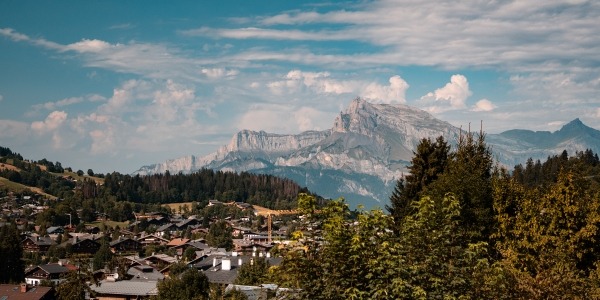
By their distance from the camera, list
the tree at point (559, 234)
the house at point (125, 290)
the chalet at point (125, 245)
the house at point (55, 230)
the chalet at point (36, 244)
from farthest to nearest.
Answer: the house at point (55, 230), the chalet at point (125, 245), the chalet at point (36, 244), the house at point (125, 290), the tree at point (559, 234)

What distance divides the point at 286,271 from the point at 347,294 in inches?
68.3

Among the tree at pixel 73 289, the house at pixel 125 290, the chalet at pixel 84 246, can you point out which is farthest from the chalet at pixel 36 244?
the tree at pixel 73 289

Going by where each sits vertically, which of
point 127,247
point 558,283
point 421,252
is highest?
point 421,252

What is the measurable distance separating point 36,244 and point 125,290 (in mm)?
80854

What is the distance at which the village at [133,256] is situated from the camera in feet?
251

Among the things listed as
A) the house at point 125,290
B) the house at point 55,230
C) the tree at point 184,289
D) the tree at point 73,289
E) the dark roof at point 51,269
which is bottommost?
the house at point 55,230

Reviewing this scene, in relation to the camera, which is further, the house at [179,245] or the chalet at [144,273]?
the house at [179,245]

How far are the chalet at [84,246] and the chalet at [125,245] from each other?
420 cm

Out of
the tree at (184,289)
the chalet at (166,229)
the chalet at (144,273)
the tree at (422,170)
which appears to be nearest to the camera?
the tree at (422,170)

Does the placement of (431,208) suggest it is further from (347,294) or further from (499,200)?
(499,200)

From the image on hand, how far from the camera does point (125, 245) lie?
156125 millimetres

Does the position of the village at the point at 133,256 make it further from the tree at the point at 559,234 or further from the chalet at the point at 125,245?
the tree at the point at 559,234

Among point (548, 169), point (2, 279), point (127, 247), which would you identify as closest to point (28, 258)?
point (127, 247)

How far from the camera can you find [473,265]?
19.0m
